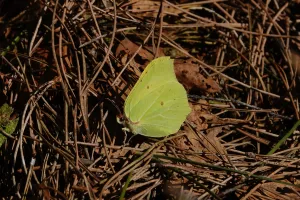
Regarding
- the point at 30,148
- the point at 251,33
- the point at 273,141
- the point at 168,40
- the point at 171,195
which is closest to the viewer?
the point at 171,195

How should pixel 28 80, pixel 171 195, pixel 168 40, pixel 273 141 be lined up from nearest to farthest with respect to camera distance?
pixel 171 195, pixel 28 80, pixel 273 141, pixel 168 40

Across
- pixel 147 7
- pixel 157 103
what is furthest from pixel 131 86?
pixel 147 7

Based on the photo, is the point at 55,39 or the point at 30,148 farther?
the point at 55,39

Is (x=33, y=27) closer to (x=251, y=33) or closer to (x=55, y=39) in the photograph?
(x=55, y=39)

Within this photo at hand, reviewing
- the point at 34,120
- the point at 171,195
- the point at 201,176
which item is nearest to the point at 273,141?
the point at 201,176

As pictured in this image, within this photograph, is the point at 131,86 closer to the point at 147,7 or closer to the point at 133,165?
the point at 133,165

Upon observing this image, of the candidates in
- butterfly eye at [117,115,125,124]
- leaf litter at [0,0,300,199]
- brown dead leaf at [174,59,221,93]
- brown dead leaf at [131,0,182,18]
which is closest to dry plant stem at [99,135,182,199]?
leaf litter at [0,0,300,199]

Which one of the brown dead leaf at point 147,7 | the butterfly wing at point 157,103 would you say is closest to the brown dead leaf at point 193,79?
the butterfly wing at point 157,103

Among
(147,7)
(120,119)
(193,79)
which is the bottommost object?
(120,119)
